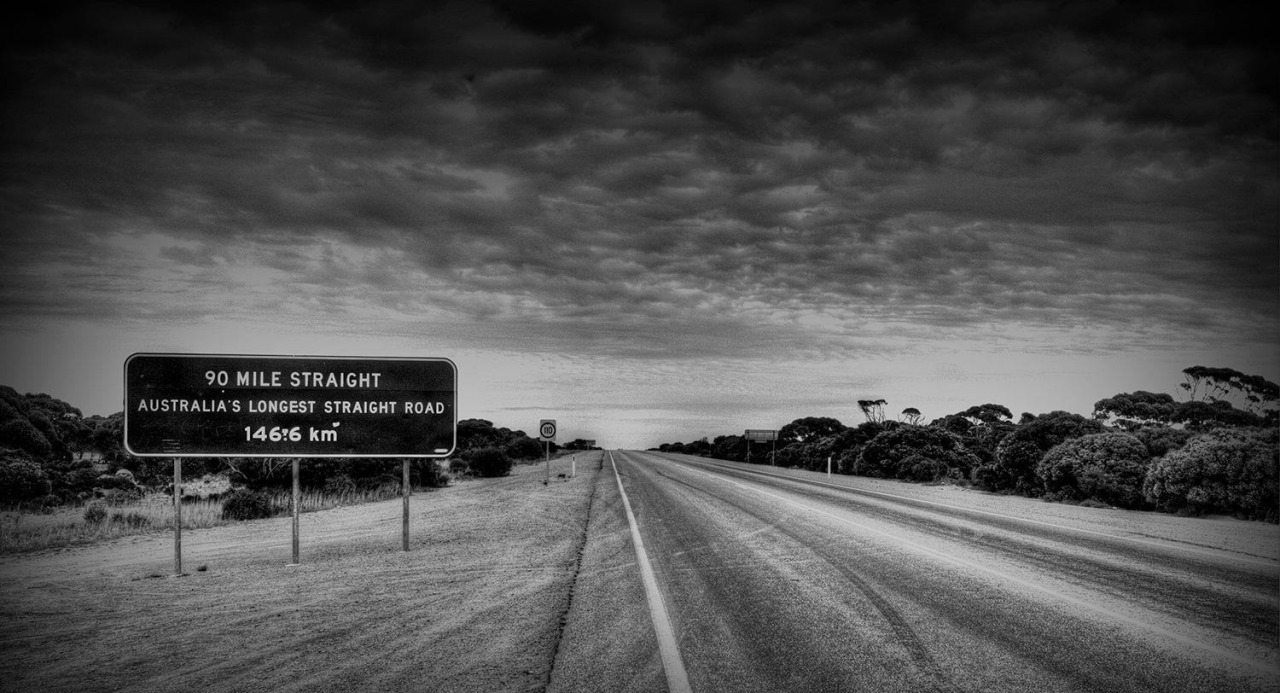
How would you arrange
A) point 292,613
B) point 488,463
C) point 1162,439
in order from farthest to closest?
point 488,463, point 1162,439, point 292,613

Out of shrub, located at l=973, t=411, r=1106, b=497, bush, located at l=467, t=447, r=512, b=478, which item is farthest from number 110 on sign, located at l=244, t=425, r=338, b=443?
bush, located at l=467, t=447, r=512, b=478

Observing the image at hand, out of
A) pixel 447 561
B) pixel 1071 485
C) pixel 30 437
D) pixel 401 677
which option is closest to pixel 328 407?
pixel 447 561

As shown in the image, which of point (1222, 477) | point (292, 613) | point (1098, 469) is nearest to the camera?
point (292, 613)

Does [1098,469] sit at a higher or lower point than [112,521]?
higher

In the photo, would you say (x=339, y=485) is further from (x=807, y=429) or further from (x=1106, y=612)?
(x=807, y=429)

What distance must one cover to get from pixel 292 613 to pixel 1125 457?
74.0ft

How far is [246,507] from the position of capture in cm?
1944

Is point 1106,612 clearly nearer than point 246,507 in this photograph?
Yes

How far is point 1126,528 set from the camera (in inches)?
580

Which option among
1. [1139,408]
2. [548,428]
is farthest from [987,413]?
[548,428]

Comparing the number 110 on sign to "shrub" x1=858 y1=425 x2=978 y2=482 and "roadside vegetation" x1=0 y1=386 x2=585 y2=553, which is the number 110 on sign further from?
"shrub" x1=858 y1=425 x2=978 y2=482

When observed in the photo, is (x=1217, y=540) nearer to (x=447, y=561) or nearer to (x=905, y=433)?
(x=447, y=561)

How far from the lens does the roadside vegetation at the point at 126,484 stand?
57.2ft

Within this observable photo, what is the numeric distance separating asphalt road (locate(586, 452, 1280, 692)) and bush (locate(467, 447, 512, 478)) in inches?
1254
